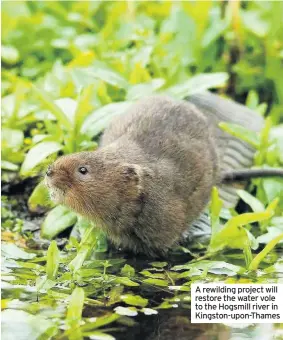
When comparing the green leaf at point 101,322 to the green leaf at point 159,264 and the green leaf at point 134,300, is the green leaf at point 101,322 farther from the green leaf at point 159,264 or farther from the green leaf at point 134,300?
the green leaf at point 159,264

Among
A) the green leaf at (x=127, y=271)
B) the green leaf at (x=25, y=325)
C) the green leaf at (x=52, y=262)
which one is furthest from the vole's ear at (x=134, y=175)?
the green leaf at (x=25, y=325)

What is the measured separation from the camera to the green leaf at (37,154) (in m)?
5.42

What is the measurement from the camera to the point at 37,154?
5.53m

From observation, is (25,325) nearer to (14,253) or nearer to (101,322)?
(101,322)

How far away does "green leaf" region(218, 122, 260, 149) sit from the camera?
598cm

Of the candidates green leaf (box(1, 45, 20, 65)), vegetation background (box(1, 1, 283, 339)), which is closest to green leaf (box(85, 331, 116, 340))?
vegetation background (box(1, 1, 283, 339))

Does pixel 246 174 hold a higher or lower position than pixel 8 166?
higher

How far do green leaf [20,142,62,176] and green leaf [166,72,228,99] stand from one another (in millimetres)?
1197

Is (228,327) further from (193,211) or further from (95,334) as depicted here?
(193,211)

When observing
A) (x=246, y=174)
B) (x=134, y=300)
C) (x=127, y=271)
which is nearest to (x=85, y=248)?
(x=127, y=271)

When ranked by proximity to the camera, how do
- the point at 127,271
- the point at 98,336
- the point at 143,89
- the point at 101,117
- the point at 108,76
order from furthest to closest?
the point at 108,76
the point at 143,89
the point at 101,117
the point at 127,271
the point at 98,336

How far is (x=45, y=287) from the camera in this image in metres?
4.41

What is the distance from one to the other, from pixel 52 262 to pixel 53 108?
Answer: 4.74ft

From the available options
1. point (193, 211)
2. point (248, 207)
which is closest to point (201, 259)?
point (193, 211)
